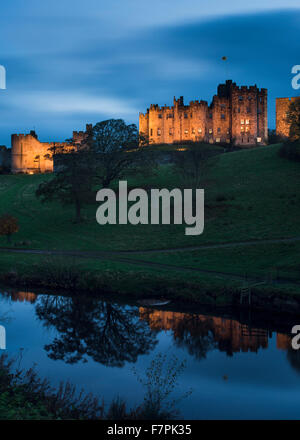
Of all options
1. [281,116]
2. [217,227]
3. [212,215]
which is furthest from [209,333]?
[281,116]

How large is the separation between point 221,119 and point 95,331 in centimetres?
10218

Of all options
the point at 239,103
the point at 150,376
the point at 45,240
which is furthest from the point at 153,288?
the point at 239,103

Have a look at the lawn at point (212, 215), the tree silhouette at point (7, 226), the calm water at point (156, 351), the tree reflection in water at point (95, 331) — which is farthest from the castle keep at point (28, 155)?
the tree reflection in water at point (95, 331)

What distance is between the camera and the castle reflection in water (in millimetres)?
20566

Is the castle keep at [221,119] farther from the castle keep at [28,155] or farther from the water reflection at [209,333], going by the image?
the water reflection at [209,333]

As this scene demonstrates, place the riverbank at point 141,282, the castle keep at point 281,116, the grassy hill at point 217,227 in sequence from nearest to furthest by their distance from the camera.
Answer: the riverbank at point 141,282 < the grassy hill at point 217,227 < the castle keep at point 281,116

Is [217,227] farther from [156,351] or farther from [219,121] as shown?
[219,121]

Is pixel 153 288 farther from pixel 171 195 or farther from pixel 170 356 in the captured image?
pixel 171 195

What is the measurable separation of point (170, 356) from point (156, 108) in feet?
360

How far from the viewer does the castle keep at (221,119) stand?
11669cm

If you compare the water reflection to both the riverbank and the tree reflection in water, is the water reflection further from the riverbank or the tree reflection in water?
the riverbank

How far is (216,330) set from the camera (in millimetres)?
22234

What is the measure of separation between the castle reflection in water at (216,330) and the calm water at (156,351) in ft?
0.14

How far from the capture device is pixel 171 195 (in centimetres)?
5338
